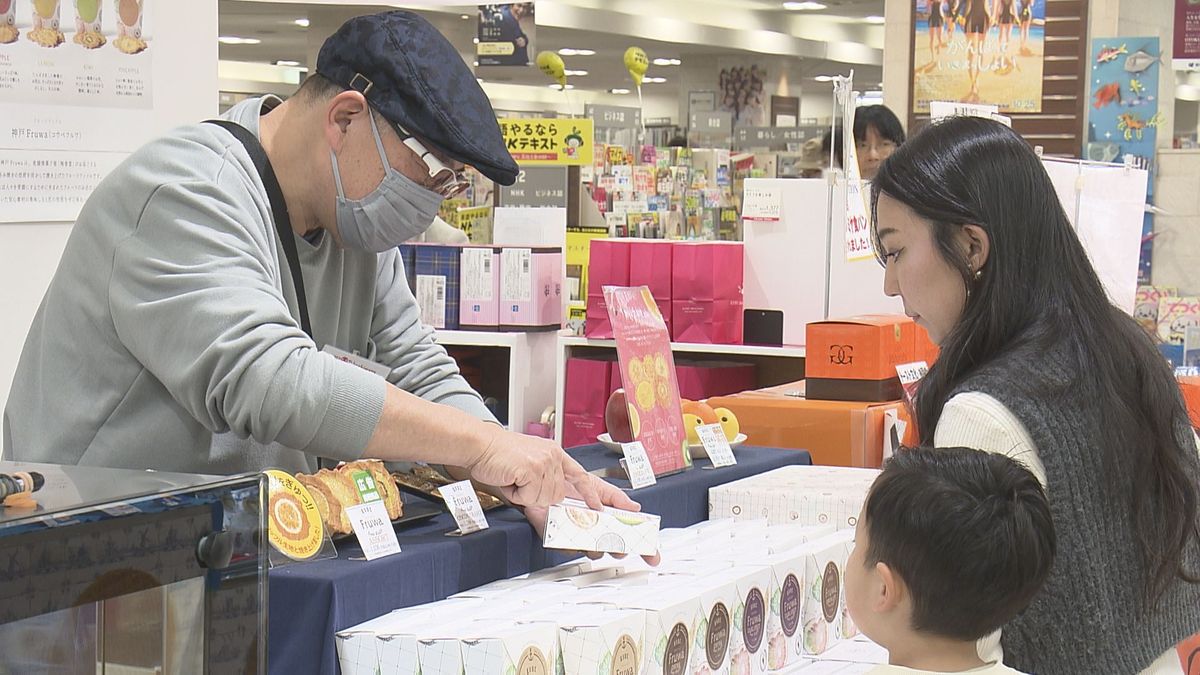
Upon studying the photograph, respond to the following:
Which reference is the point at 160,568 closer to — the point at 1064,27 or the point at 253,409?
the point at 253,409

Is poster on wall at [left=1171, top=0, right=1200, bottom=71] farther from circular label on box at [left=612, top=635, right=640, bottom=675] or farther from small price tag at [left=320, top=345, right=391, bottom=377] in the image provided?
circular label on box at [left=612, top=635, right=640, bottom=675]

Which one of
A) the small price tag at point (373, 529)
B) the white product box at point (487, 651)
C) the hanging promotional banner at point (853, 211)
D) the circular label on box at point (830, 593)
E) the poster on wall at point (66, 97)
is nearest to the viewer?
the white product box at point (487, 651)

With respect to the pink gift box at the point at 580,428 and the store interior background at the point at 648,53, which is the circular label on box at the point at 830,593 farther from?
the pink gift box at the point at 580,428

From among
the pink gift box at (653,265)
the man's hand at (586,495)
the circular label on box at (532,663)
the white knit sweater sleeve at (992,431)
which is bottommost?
the circular label on box at (532,663)

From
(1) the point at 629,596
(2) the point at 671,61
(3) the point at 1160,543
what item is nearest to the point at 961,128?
(3) the point at 1160,543

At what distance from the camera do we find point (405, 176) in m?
2.07

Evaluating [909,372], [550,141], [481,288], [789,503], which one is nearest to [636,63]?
[550,141]

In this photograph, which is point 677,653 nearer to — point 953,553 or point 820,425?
point 953,553

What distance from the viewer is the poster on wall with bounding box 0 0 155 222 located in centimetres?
330

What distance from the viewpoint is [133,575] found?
1265mm

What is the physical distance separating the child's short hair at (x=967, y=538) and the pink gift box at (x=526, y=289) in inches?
177

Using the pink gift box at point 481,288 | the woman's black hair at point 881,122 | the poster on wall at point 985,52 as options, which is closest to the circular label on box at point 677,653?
the pink gift box at point 481,288

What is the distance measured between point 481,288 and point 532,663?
4.55m

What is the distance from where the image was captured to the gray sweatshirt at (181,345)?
5.70ft
